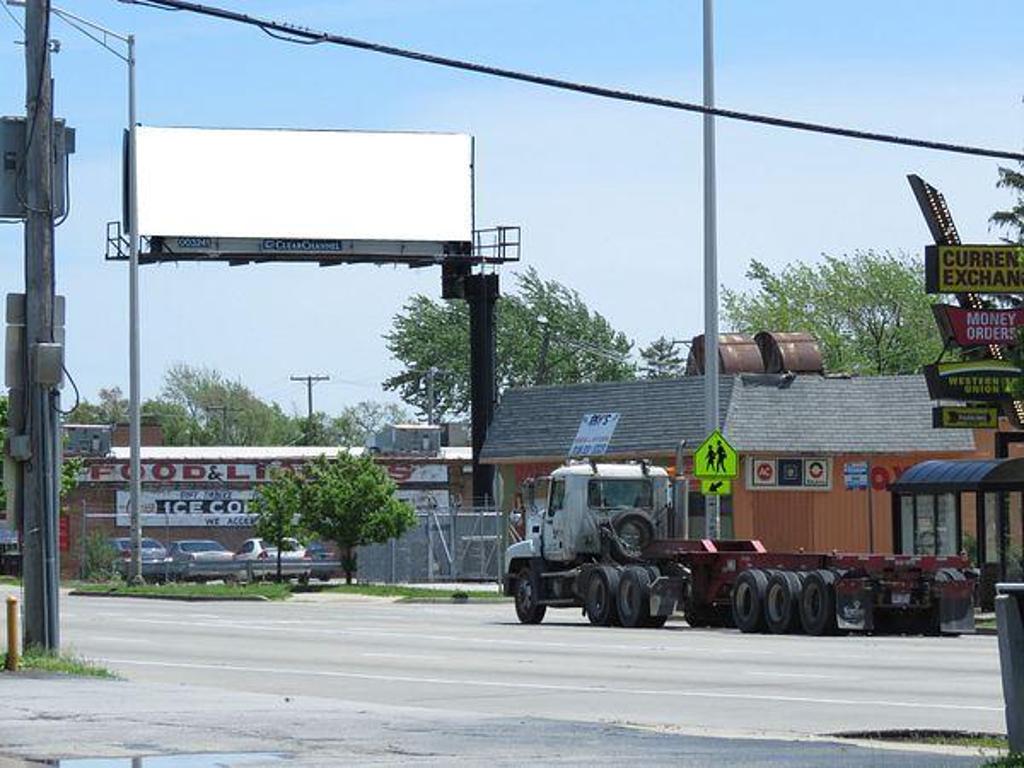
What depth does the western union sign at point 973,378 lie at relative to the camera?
129 feet

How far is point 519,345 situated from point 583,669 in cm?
9084

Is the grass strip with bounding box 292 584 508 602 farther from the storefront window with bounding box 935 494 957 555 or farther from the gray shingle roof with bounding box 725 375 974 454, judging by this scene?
the storefront window with bounding box 935 494 957 555

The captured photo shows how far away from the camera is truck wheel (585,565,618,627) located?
35250 millimetres

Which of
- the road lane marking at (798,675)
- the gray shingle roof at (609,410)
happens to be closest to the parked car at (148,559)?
the gray shingle roof at (609,410)

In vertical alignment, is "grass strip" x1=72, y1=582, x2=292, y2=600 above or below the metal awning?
below

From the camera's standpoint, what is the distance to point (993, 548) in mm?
38656

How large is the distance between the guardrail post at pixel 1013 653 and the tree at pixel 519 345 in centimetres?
10017

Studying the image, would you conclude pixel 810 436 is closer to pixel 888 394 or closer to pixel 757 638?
pixel 888 394

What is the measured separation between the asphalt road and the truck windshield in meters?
2.12

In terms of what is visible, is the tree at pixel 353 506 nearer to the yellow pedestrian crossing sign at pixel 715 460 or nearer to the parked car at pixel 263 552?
the parked car at pixel 263 552

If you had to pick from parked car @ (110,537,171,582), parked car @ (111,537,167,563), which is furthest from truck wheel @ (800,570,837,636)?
parked car @ (111,537,167,563)

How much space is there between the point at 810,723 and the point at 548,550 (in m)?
19.8

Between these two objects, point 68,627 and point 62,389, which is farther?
point 68,627

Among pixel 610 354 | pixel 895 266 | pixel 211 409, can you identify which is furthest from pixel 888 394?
pixel 211 409
